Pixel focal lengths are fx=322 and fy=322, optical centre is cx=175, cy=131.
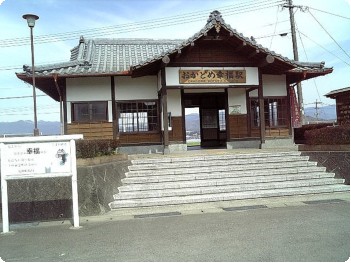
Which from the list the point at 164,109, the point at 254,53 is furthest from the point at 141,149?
the point at 254,53

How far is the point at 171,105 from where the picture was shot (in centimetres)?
1482

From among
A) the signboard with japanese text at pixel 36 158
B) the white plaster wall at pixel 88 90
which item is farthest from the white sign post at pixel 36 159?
the white plaster wall at pixel 88 90

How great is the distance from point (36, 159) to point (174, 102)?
346 inches

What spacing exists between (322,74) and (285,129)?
10.3 ft

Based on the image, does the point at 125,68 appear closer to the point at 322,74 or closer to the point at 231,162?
the point at 231,162

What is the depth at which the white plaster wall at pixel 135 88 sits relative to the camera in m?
14.6

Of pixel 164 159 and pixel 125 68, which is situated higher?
pixel 125 68

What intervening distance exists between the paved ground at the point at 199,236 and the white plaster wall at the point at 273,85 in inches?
338

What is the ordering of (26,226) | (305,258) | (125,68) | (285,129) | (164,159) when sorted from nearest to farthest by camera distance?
(305,258) → (26,226) → (164,159) → (125,68) → (285,129)

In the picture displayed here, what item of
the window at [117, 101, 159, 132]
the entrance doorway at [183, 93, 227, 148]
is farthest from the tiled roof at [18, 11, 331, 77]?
the entrance doorway at [183, 93, 227, 148]

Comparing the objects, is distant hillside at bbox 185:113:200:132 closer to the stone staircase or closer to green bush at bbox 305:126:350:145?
the stone staircase

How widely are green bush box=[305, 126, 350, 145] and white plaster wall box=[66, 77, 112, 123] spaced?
334 inches

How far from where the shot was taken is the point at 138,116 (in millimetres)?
14812

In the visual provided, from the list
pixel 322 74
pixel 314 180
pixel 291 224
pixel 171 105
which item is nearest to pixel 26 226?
pixel 291 224
